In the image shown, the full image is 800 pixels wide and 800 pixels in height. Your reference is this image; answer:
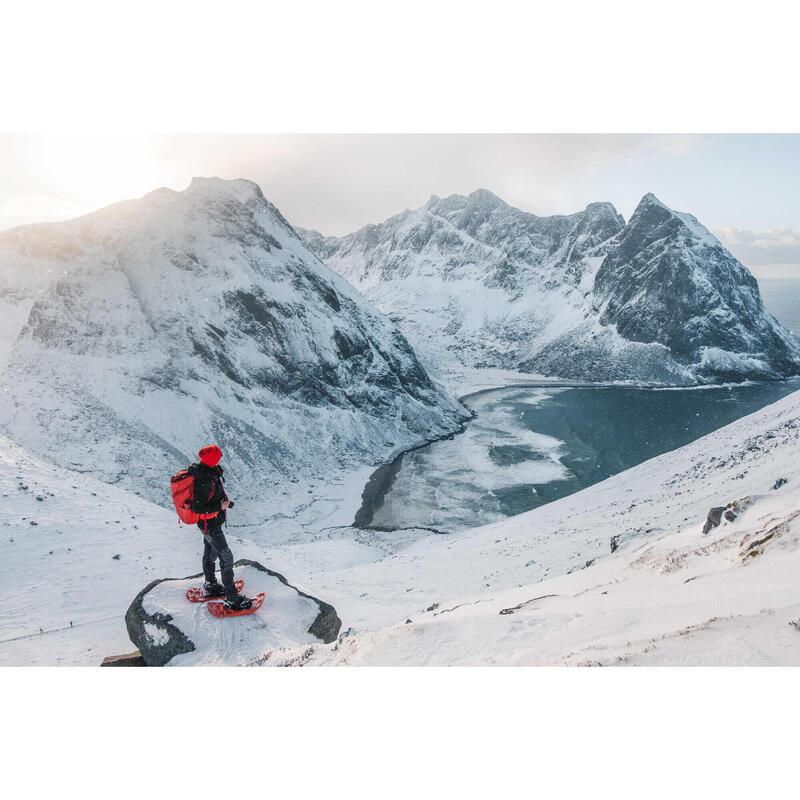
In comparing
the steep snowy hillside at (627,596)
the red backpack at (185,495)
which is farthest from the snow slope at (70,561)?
the steep snowy hillside at (627,596)

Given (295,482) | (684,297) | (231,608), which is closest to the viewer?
(231,608)

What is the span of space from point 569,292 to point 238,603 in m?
146

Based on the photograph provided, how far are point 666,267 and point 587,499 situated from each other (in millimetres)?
114864

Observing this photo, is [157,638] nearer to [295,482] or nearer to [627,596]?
[627,596]

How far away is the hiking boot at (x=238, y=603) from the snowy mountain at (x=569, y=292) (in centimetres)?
9291

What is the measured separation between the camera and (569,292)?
138000 mm

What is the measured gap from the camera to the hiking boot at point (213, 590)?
659 centimetres

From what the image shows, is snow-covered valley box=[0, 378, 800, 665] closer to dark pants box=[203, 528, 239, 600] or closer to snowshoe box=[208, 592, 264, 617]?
snowshoe box=[208, 592, 264, 617]

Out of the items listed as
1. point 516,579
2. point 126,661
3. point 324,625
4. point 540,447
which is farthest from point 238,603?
point 540,447

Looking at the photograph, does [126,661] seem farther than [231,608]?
No

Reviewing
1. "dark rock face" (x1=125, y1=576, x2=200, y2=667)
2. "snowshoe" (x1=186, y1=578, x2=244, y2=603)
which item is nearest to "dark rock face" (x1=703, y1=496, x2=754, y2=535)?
"snowshoe" (x1=186, y1=578, x2=244, y2=603)

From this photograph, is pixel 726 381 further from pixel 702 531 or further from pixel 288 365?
pixel 702 531

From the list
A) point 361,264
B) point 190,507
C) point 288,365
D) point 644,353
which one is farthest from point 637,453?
point 361,264

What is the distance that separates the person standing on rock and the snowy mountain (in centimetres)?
9304
